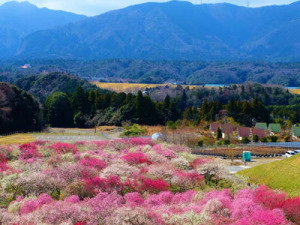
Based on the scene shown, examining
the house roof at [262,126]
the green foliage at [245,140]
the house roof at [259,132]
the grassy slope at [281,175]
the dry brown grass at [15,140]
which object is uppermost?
the grassy slope at [281,175]

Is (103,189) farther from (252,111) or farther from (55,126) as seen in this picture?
(55,126)

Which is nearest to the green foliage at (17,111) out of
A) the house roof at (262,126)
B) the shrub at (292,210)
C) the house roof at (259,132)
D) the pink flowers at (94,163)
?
the house roof at (259,132)

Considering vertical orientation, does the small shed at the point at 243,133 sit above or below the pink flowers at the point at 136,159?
below

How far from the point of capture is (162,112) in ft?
205

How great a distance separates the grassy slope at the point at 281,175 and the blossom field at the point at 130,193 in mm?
1560

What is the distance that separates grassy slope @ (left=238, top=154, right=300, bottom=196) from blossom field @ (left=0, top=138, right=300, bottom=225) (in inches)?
61.4

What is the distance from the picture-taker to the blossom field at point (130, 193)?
11.6 m

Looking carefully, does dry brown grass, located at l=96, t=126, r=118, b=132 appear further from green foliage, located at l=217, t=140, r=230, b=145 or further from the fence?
the fence

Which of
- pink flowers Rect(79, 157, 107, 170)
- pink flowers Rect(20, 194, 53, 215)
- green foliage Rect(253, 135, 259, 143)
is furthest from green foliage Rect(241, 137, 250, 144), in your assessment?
pink flowers Rect(20, 194, 53, 215)

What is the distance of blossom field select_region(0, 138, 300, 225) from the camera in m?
11.6

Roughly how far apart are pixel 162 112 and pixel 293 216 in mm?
50558

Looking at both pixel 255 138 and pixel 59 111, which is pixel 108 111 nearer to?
pixel 59 111

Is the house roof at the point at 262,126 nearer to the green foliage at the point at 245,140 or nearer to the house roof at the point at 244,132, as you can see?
the house roof at the point at 244,132

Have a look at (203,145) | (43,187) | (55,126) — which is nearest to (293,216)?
(43,187)
